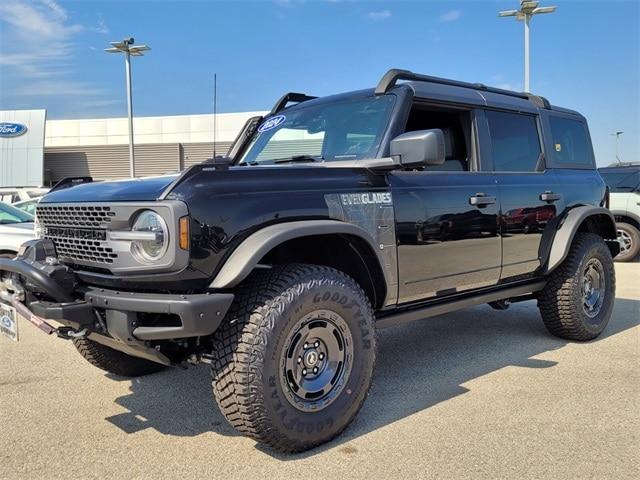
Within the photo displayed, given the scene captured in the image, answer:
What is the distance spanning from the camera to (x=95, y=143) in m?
30.3

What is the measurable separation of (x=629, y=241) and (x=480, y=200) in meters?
8.54

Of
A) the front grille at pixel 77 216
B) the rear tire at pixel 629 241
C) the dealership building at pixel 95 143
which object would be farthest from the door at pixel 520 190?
the dealership building at pixel 95 143

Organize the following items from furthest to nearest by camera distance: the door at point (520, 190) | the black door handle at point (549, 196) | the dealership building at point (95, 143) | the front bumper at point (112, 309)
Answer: the dealership building at point (95, 143)
the black door handle at point (549, 196)
the door at point (520, 190)
the front bumper at point (112, 309)

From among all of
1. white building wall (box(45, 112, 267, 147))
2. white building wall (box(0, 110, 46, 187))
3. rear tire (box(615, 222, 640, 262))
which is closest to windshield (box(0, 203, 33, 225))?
rear tire (box(615, 222, 640, 262))

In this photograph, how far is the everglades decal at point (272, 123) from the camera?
4.52 meters

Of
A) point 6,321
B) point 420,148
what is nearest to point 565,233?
point 420,148

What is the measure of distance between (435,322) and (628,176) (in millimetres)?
7525

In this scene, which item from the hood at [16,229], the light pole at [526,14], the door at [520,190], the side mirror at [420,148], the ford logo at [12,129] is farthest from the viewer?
the ford logo at [12,129]

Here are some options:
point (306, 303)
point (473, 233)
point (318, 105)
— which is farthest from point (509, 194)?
point (306, 303)

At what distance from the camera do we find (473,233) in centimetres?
398

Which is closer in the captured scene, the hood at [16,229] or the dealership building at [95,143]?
A: the hood at [16,229]

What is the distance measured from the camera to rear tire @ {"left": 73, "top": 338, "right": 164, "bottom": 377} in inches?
158

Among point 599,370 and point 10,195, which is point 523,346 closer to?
point 599,370

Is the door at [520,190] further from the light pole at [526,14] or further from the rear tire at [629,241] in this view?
the light pole at [526,14]
